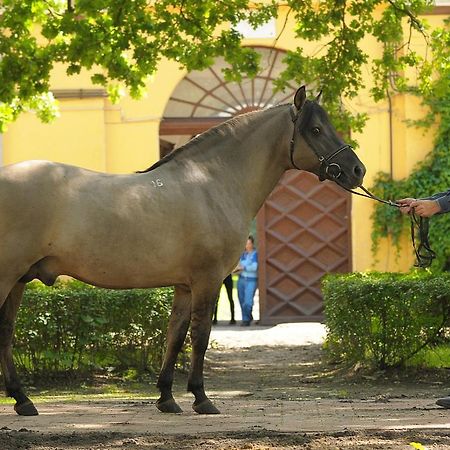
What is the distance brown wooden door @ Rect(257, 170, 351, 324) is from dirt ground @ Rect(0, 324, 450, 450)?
8.27 metres

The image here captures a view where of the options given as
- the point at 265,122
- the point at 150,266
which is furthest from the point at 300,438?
the point at 265,122

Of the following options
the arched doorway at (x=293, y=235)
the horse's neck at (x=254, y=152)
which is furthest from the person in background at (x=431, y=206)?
the arched doorway at (x=293, y=235)

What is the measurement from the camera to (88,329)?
38.4ft

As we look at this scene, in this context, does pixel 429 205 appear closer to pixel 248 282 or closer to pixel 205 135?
pixel 205 135

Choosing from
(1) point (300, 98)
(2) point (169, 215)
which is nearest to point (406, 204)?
(1) point (300, 98)

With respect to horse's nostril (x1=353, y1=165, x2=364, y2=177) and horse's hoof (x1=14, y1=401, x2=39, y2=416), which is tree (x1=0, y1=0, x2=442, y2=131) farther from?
horse's hoof (x1=14, y1=401, x2=39, y2=416)

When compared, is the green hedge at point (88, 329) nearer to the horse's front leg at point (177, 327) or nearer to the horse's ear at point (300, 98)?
the horse's front leg at point (177, 327)

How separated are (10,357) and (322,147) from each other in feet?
9.77

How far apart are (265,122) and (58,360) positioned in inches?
168

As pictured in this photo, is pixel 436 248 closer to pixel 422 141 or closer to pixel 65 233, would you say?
pixel 422 141

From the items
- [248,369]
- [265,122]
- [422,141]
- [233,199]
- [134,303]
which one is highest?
[422,141]

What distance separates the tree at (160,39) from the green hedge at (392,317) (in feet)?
12.3

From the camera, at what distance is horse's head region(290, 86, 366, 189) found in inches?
339

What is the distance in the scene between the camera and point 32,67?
1399cm
